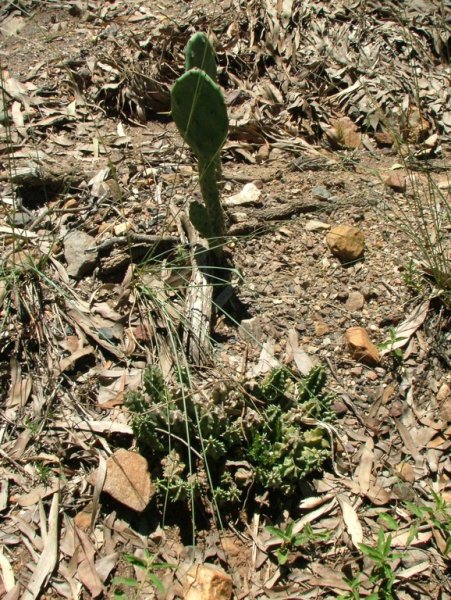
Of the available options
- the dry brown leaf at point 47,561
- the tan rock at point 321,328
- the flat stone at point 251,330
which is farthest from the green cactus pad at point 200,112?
the dry brown leaf at point 47,561

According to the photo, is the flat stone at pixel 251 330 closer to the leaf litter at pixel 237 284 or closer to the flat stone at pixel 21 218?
the leaf litter at pixel 237 284

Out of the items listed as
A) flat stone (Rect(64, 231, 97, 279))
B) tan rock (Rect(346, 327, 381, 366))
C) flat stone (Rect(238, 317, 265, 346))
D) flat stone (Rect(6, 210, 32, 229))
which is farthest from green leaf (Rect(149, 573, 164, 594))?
flat stone (Rect(6, 210, 32, 229))

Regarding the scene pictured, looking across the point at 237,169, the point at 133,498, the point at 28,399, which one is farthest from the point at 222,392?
the point at 237,169

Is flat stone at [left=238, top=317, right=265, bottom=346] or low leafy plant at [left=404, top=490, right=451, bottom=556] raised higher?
flat stone at [left=238, top=317, right=265, bottom=346]

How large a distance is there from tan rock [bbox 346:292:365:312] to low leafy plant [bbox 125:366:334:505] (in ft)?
1.41

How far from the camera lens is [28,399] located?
212 cm

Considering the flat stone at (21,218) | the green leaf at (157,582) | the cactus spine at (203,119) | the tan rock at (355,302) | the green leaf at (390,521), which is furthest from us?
the flat stone at (21,218)

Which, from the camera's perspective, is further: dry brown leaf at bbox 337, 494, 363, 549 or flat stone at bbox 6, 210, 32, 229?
flat stone at bbox 6, 210, 32, 229

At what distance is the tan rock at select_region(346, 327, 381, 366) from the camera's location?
7.14 ft

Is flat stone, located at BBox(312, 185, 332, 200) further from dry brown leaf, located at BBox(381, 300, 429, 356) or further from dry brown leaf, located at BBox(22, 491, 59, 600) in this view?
dry brown leaf, located at BBox(22, 491, 59, 600)

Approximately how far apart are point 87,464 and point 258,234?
1.07 metres

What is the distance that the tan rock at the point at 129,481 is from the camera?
1.87m

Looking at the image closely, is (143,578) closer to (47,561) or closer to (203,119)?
(47,561)

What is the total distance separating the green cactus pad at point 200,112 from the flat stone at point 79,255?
612 mm
